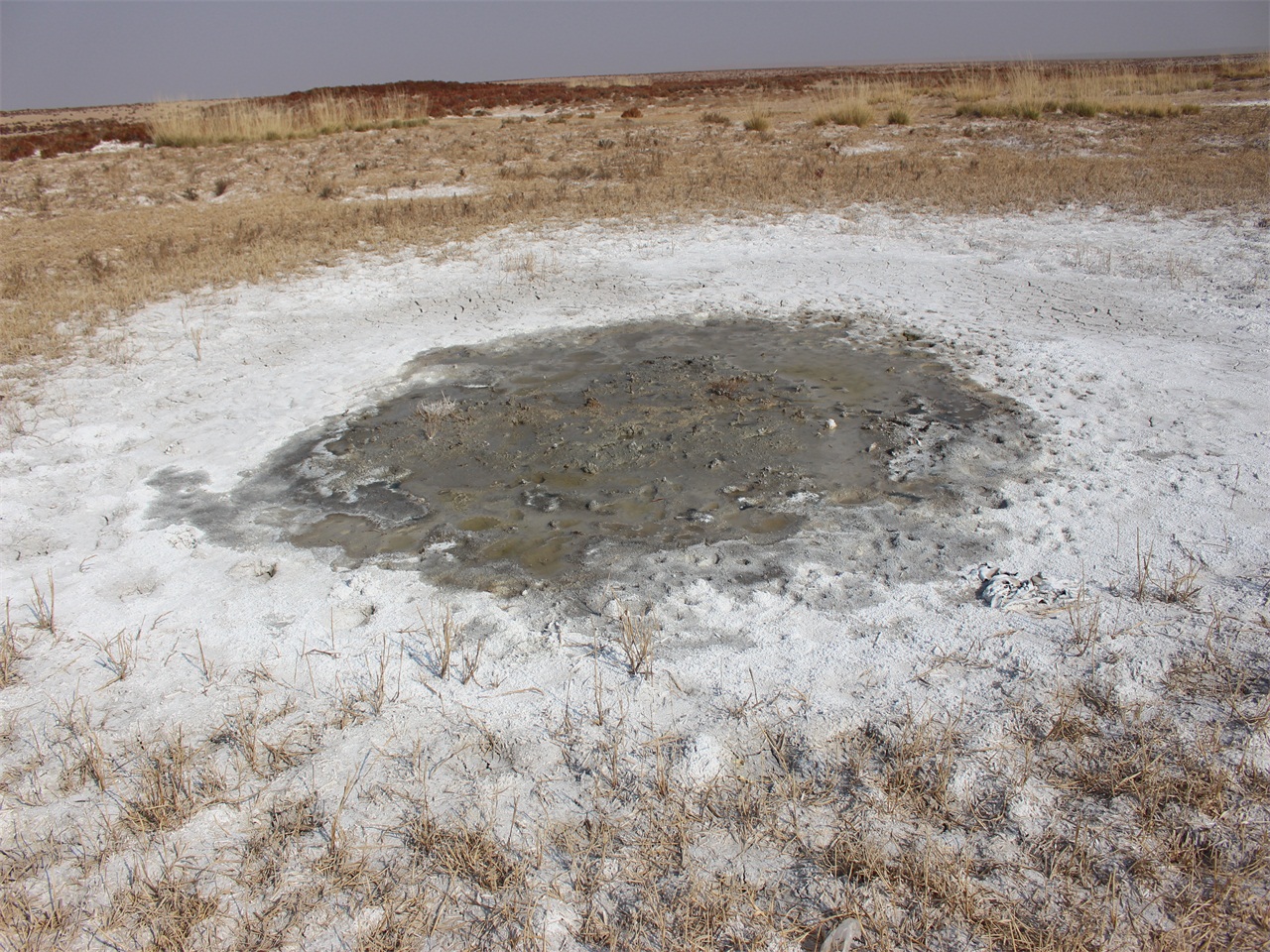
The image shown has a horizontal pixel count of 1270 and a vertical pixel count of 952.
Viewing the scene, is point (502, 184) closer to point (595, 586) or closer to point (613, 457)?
point (613, 457)

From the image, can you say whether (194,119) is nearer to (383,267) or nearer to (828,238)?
(383,267)

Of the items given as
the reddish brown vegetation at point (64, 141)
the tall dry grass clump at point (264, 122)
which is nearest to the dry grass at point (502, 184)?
the tall dry grass clump at point (264, 122)

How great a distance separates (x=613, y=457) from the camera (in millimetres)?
4758

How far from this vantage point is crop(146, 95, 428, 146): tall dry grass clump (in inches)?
777

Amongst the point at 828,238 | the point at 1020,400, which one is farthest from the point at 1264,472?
the point at 828,238

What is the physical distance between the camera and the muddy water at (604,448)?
405 centimetres

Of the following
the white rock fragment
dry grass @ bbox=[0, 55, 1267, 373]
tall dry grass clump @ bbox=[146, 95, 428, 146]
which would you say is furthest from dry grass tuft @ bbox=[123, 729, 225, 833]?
tall dry grass clump @ bbox=[146, 95, 428, 146]

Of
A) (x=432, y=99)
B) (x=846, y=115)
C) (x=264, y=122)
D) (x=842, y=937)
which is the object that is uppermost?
(x=432, y=99)

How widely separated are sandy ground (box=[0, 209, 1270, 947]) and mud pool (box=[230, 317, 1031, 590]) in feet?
0.71

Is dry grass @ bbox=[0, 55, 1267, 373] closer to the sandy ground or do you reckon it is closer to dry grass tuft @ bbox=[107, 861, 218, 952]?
the sandy ground

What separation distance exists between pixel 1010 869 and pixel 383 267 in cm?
822

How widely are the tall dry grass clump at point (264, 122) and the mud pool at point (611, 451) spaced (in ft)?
55.5

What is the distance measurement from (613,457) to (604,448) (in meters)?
0.13

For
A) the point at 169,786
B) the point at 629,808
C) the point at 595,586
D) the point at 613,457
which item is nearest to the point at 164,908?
the point at 169,786
